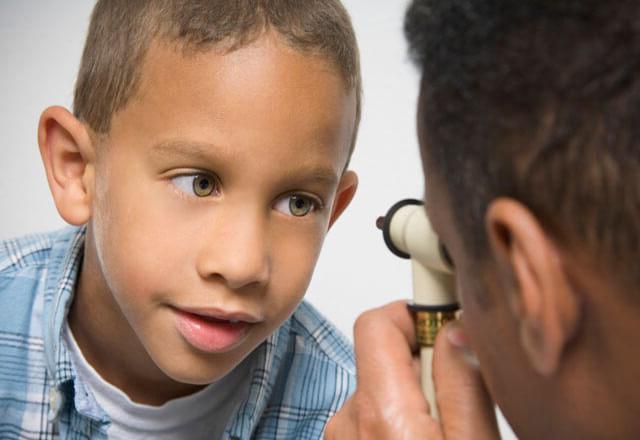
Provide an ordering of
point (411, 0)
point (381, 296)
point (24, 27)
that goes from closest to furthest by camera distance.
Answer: point (411, 0), point (381, 296), point (24, 27)

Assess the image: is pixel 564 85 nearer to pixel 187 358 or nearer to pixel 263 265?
pixel 263 265

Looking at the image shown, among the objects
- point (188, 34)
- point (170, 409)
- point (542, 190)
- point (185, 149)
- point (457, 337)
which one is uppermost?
point (188, 34)

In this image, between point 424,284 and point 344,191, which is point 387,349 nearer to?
point 424,284

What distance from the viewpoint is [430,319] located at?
0.82m

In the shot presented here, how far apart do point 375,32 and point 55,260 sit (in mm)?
852

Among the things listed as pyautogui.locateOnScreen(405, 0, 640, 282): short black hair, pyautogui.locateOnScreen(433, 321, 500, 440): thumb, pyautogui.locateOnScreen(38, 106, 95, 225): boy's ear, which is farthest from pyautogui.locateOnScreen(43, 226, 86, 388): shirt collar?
pyautogui.locateOnScreen(405, 0, 640, 282): short black hair

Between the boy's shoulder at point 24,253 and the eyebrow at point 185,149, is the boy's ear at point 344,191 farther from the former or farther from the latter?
the boy's shoulder at point 24,253

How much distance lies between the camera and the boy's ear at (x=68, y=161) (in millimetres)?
1051

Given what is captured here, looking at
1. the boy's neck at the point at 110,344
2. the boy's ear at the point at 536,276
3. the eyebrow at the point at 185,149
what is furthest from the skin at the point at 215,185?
the boy's ear at the point at 536,276

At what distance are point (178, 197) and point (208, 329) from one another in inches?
6.0

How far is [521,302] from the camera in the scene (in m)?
0.60

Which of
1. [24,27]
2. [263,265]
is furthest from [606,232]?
[24,27]

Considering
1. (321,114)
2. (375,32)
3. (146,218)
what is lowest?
(146,218)

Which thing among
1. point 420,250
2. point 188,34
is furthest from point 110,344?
point 420,250
